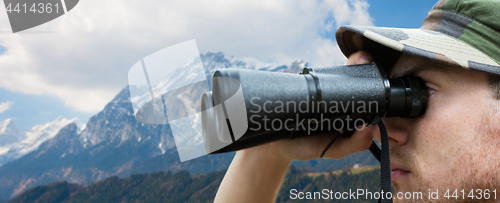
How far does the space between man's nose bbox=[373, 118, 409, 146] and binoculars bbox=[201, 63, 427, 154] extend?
0.08 metres

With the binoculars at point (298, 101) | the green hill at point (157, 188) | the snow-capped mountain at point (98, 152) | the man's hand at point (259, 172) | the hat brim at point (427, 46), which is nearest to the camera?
the binoculars at point (298, 101)

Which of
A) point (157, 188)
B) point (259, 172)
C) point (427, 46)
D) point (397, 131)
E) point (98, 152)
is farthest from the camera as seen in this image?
point (98, 152)

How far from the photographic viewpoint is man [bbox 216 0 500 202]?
79 centimetres

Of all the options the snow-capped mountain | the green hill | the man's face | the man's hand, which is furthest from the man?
the snow-capped mountain

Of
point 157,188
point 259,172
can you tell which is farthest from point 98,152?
point 259,172

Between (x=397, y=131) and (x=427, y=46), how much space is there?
272mm

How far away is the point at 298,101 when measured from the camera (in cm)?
63

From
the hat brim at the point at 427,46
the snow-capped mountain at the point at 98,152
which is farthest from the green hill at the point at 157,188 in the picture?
the hat brim at the point at 427,46

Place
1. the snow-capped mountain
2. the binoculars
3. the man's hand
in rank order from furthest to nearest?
the snow-capped mountain
the man's hand
the binoculars

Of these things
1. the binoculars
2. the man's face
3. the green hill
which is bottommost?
the green hill

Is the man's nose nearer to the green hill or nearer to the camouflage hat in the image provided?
the camouflage hat

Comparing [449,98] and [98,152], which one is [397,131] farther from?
[98,152]

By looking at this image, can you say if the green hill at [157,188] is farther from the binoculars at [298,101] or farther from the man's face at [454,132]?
the binoculars at [298,101]

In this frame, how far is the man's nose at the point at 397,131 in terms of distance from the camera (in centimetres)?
88
